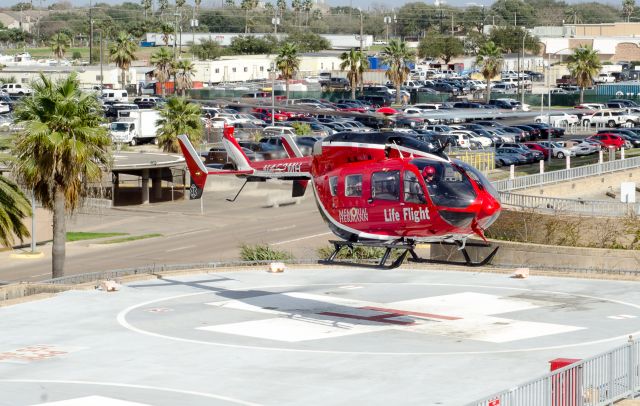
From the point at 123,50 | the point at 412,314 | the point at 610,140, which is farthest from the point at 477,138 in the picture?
the point at 123,50

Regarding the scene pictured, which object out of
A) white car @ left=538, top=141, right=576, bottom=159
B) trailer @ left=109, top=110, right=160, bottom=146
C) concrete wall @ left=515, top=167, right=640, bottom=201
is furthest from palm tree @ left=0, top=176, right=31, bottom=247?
white car @ left=538, top=141, right=576, bottom=159

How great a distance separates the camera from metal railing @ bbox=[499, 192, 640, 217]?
51.6 meters

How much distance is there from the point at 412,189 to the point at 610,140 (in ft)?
205

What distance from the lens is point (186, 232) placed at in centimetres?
6506

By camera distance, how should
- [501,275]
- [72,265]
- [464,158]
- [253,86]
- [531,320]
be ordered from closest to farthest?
1. [531,320]
2. [501,275]
3. [72,265]
4. [464,158]
5. [253,86]

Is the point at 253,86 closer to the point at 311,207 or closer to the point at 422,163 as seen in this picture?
the point at 311,207

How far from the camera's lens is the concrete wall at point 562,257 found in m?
47.5

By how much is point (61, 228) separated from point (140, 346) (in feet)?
49.6

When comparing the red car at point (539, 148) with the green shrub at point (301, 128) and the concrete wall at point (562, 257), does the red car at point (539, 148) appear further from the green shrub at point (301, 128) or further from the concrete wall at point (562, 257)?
the concrete wall at point (562, 257)

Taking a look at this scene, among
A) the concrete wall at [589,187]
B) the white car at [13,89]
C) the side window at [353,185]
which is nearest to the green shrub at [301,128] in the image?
the concrete wall at [589,187]

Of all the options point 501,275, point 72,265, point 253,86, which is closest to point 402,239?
point 501,275

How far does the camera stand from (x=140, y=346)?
111ft

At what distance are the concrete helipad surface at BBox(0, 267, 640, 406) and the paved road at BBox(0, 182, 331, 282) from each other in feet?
38.7

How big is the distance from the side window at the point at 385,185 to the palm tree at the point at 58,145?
16.8m
